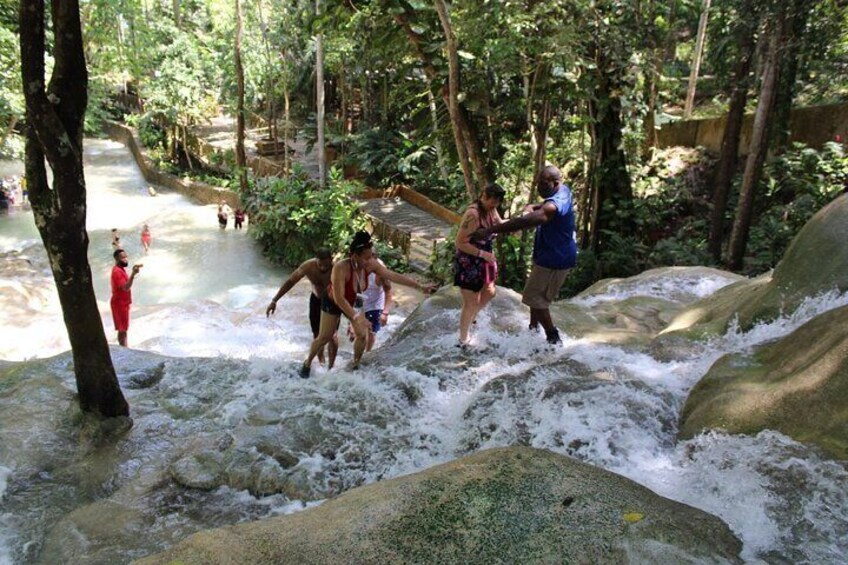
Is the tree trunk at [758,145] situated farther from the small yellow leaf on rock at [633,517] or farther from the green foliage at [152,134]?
the green foliage at [152,134]

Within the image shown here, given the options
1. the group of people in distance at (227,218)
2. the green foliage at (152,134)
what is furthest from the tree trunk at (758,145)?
the green foliage at (152,134)

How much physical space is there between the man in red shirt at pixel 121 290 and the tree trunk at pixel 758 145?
10281mm

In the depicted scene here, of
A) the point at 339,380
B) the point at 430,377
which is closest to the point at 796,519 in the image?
the point at 430,377

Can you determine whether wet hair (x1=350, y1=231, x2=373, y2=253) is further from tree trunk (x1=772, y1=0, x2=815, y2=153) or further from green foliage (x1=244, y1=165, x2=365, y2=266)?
green foliage (x1=244, y1=165, x2=365, y2=266)

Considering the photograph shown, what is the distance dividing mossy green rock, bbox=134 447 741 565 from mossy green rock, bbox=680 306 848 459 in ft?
3.11

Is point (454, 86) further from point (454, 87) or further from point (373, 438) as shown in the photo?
point (373, 438)

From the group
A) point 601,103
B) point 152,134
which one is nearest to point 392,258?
point 601,103

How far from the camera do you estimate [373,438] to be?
5.21 m

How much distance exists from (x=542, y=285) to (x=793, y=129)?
46.8ft

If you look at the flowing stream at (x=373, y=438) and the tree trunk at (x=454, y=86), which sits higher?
the tree trunk at (x=454, y=86)

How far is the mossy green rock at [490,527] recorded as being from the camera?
110 inches

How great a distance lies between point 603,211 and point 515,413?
1032cm

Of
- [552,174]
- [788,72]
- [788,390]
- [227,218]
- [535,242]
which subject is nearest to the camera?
[788,390]

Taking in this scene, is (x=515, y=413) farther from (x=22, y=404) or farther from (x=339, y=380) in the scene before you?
(x=22, y=404)
